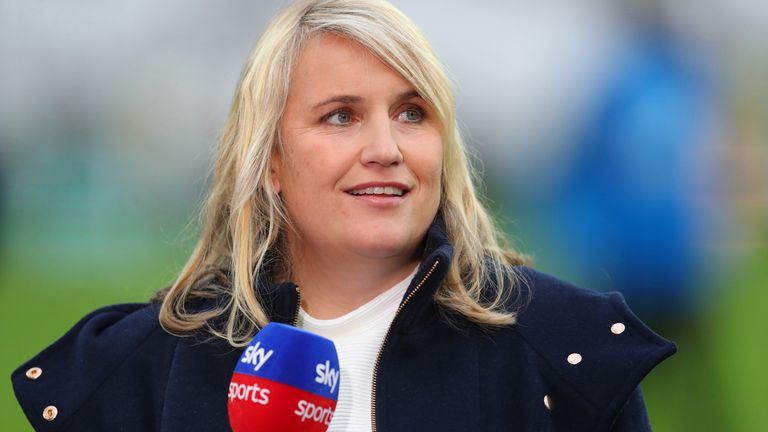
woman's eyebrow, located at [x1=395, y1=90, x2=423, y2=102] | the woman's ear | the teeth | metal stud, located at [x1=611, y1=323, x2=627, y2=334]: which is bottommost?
metal stud, located at [x1=611, y1=323, x2=627, y2=334]

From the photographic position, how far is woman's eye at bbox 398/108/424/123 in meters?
2.08

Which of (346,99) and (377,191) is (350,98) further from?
(377,191)

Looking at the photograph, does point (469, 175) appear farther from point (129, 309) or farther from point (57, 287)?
point (57, 287)

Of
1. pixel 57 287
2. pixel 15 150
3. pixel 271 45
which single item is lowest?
pixel 57 287

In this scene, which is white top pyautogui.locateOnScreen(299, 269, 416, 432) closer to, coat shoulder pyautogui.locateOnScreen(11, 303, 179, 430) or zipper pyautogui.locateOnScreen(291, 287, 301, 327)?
zipper pyautogui.locateOnScreen(291, 287, 301, 327)

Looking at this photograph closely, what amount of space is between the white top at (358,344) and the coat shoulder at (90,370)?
29cm

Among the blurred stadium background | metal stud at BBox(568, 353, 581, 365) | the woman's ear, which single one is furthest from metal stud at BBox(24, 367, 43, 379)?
the blurred stadium background

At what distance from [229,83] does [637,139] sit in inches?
117

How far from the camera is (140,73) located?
6.35 metres

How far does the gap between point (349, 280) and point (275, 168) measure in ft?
0.85

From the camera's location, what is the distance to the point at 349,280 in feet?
7.02

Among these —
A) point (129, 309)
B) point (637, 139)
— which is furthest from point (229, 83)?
point (129, 309)

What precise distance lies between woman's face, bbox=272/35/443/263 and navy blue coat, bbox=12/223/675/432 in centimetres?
10

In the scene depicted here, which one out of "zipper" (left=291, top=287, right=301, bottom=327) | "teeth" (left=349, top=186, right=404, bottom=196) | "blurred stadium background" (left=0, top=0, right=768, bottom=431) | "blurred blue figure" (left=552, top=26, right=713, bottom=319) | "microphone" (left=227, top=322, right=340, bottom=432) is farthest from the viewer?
"blurred stadium background" (left=0, top=0, right=768, bottom=431)
